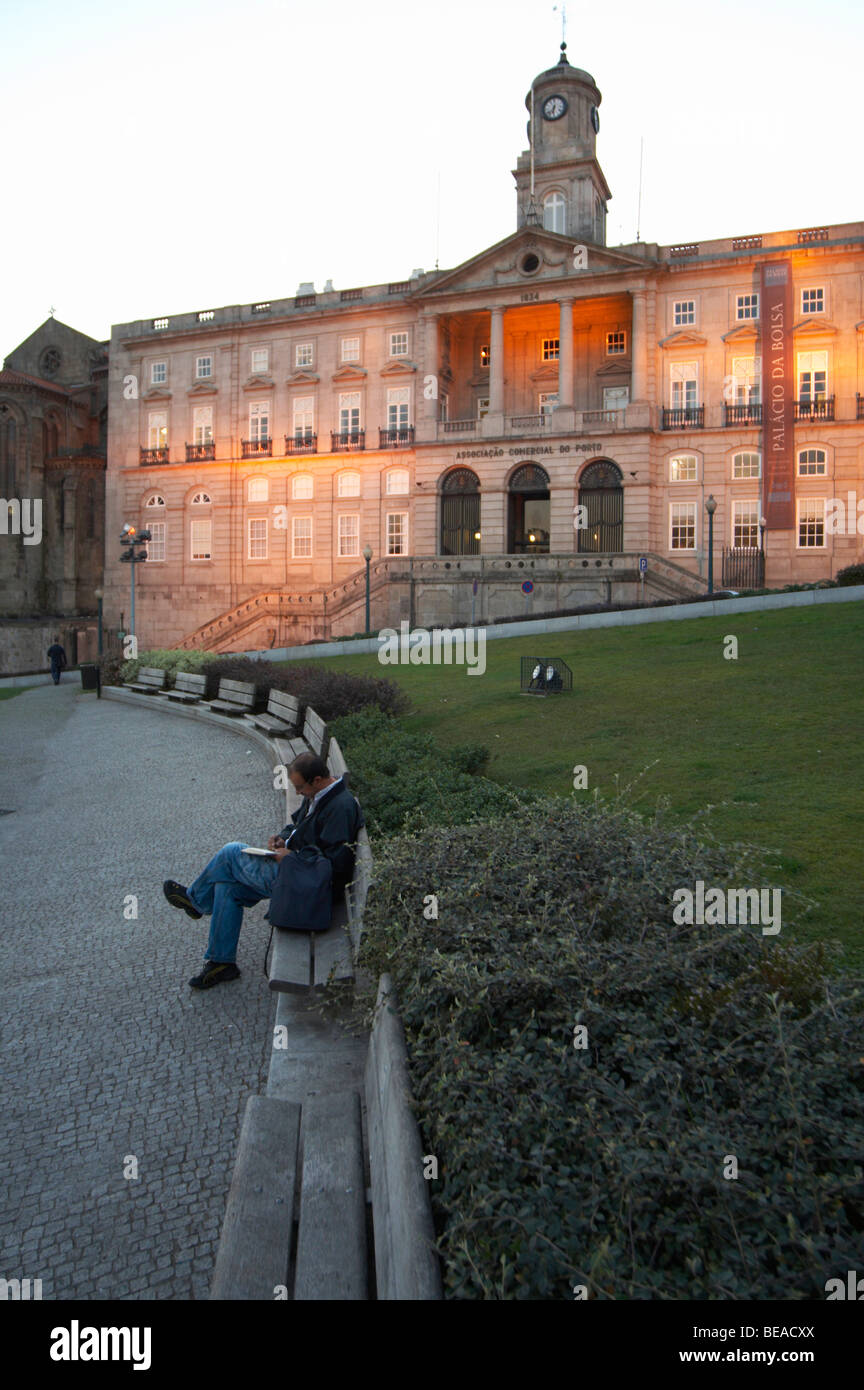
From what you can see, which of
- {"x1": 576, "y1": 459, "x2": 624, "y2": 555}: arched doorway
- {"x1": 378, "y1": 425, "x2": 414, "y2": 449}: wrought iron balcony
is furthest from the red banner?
{"x1": 378, "y1": 425, "x2": 414, "y2": 449}: wrought iron balcony

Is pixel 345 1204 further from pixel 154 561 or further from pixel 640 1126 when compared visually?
pixel 154 561

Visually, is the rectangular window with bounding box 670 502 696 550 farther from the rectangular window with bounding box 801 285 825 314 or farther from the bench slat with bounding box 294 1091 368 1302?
the bench slat with bounding box 294 1091 368 1302

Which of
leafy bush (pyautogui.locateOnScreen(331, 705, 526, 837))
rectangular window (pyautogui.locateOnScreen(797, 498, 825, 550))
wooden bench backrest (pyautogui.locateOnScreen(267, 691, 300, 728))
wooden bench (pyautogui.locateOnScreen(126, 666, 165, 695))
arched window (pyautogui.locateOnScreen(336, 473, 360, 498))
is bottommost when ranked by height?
leafy bush (pyautogui.locateOnScreen(331, 705, 526, 837))

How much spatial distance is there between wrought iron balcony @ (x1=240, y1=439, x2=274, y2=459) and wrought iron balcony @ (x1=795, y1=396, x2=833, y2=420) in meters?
27.0

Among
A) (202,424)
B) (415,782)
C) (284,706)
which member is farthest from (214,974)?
(202,424)

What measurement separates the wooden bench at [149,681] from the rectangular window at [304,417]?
26.2m

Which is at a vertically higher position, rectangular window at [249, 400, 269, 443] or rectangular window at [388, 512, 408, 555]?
rectangular window at [249, 400, 269, 443]

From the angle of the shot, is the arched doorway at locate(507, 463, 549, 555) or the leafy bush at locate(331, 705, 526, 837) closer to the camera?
the leafy bush at locate(331, 705, 526, 837)

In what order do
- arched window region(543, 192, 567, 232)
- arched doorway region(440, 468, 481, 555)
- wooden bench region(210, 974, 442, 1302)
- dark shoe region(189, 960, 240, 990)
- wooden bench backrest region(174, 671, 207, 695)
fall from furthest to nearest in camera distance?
arched window region(543, 192, 567, 232), arched doorway region(440, 468, 481, 555), wooden bench backrest region(174, 671, 207, 695), dark shoe region(189, 960, 240, 990), wooden bench region(210, 974, 442, 1302)

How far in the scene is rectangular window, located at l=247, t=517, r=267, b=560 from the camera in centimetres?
5075

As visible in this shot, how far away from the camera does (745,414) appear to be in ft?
135

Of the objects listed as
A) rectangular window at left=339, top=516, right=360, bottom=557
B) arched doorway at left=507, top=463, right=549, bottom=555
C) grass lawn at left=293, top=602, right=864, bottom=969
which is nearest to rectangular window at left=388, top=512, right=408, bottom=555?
rectangular window at left=339, top=516, right=360, bottom=557

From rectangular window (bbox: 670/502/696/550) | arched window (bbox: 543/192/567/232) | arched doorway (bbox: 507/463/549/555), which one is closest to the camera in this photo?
rectangular window (bbox: 670/502/696/550)

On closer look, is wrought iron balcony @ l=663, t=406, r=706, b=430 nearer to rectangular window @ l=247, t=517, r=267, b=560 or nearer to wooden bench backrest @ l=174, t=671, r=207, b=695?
rectangular window @ l=247, t=517, r=267, b=560
